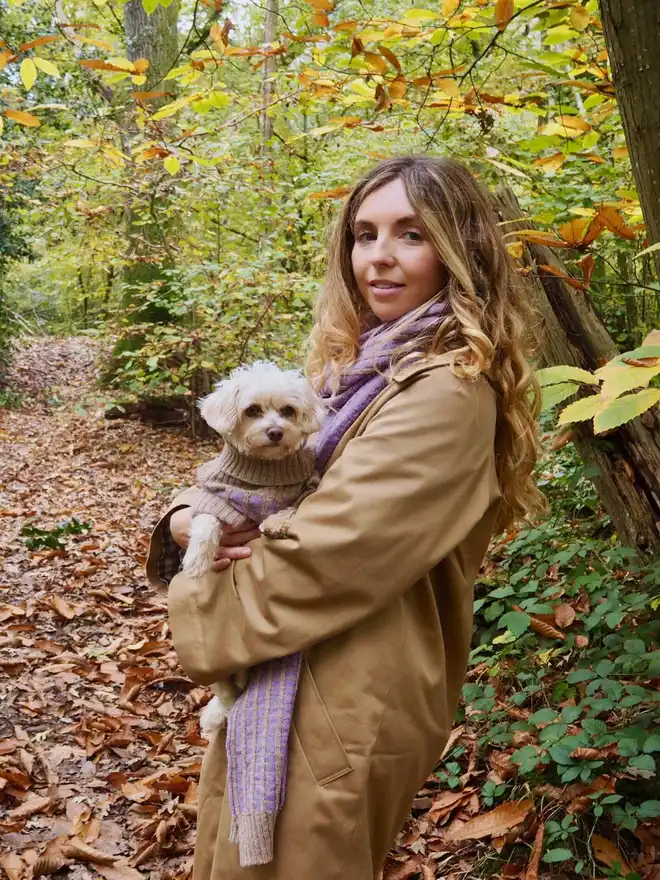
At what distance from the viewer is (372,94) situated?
331 cm

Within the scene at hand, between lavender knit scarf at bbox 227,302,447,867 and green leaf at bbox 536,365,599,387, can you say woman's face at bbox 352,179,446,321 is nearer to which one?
lavender knit scarf at bbox 227,302,447,867

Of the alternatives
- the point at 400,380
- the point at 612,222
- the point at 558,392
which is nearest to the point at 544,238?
the point at 612,222

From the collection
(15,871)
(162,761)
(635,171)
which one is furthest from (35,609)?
(635,171)

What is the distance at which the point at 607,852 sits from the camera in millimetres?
2637

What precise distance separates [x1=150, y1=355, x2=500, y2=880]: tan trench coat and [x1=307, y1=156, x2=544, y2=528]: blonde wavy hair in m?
0.14

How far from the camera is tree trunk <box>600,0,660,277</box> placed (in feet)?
6.13

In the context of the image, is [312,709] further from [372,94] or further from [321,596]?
[372,94]

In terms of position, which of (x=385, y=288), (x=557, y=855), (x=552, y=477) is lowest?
(x=557, y=855)

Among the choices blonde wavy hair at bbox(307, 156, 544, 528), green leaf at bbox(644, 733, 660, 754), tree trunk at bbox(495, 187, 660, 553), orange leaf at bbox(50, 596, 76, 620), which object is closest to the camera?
blonde wavy hair at bbox(307, 156, 544, 528)

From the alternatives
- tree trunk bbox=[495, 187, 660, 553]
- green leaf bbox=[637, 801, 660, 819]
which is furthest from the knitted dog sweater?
green leaf bbox=[637, 801, 660, 819]

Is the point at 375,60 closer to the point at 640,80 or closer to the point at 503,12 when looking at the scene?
the point at 503,12

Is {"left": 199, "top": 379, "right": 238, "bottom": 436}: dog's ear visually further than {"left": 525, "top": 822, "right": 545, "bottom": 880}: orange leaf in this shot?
No

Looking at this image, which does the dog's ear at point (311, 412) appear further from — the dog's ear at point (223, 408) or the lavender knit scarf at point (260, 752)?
the lavender knit scarf at point (260, 752)

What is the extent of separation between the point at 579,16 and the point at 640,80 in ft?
3.45
